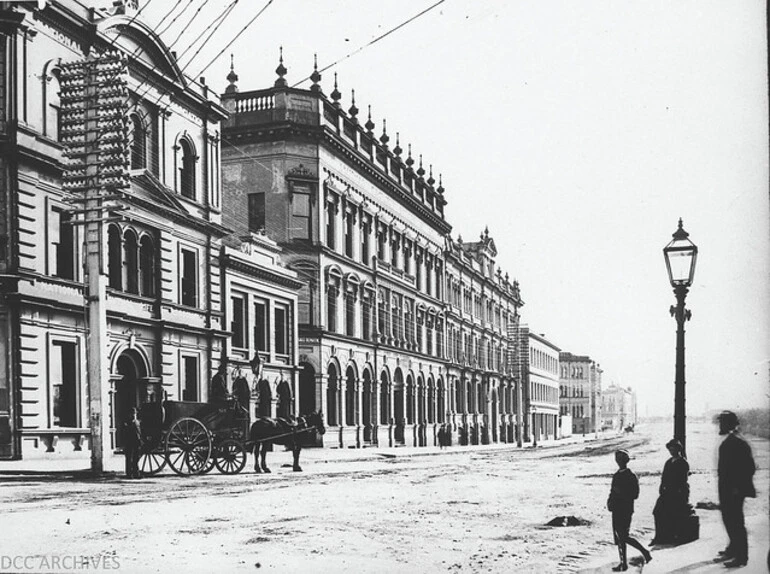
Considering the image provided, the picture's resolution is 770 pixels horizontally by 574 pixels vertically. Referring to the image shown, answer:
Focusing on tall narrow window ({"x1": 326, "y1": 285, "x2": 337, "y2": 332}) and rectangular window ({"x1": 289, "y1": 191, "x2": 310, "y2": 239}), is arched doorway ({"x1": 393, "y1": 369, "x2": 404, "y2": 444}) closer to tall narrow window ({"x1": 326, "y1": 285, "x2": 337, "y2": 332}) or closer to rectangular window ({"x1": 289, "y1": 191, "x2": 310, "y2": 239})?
tall narrow window ({"x1": 326, "y1": 285, "x2": 337, "y2": 332})

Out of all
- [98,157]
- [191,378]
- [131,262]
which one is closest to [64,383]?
[131,262]

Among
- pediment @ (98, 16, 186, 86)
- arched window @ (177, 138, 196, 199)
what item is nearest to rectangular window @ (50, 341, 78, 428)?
pediment @ (98, 16, 186, 86)

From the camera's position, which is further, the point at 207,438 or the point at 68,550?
the point at 207,438

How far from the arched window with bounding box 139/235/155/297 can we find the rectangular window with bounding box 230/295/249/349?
5605mm

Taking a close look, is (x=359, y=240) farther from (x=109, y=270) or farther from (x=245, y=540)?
(x=245, y=540)

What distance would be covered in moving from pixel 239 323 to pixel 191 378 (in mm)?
4203

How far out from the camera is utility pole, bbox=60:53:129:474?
17.8 meters

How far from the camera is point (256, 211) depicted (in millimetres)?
40688

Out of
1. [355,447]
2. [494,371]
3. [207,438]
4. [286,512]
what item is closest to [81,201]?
[207,438]

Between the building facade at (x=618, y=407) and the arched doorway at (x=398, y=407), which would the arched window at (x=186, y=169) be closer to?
the building facade at (x=618, y=407)

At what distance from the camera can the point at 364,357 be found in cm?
4609

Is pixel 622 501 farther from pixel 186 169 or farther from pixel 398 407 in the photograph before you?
pixel 398 407

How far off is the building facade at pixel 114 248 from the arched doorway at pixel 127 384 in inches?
1.8

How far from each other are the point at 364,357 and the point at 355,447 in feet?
16.0
